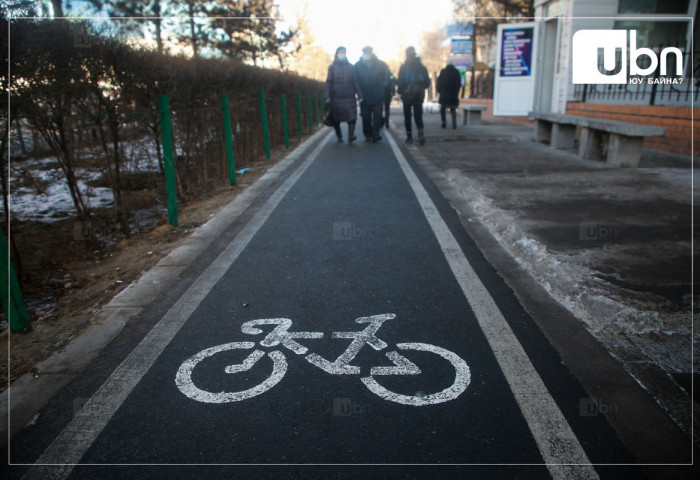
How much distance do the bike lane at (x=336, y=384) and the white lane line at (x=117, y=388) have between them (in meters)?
0.02

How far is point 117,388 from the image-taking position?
8.63 ft

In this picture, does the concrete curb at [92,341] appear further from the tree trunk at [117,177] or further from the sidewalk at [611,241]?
the sidewalk at [611,241]

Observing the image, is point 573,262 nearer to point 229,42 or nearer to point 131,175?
point 131,175

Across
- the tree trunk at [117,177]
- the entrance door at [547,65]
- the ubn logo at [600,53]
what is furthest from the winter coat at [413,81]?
the tree trunk at [117,177]

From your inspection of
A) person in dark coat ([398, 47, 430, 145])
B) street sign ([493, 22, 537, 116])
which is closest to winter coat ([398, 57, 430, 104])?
person in dark coat ([398, 47, 430, 145])

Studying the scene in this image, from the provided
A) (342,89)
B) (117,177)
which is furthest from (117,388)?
(342,89)

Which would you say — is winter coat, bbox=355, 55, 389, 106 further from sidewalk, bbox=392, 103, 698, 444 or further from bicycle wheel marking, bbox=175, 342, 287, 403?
bicycle wheel marking, bbox=175, 342, 287, 403

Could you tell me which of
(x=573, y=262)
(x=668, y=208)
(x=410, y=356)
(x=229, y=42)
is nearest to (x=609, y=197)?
(x=668, y=208)

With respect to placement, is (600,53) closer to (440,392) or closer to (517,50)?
(517,50)

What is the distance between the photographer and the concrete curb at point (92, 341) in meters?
2.47

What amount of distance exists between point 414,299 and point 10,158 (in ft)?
13.0

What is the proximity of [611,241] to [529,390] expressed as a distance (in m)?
2.75

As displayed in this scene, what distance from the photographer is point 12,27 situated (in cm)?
389

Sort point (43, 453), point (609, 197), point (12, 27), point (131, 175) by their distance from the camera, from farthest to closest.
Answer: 1. point (131, 175)
2. point (609, 197)
3. point (12, 27)
4. point (43, 453)
